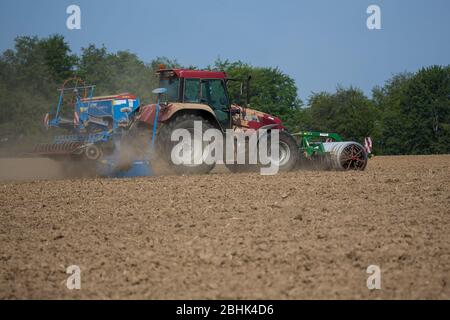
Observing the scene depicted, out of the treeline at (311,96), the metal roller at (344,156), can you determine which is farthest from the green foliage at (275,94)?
the metal roller at (344,156)

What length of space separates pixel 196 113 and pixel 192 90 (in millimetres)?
533

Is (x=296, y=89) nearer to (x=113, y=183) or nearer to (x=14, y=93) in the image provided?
(x=14, y=93)

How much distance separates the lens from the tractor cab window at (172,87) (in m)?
14.8

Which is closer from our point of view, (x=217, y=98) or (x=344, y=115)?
(x=217, y=98)

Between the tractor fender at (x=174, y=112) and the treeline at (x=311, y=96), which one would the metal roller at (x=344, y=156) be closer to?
the tractor fender at (x=174, y=112)

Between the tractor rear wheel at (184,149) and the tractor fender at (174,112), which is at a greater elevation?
the tractor fender at (174,112)

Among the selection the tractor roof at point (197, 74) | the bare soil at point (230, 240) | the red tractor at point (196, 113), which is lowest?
the bare soil at point (230, 240)

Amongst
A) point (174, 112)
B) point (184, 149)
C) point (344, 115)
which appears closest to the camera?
point (174, 112)

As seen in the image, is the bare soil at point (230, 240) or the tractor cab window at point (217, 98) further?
the tractor cab window at point (217, 98)

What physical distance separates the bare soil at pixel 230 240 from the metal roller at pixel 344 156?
9.67 feet

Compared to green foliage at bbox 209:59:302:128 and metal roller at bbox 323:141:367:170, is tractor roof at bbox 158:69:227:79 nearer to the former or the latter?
metal roller at bbox 323:141:367:170

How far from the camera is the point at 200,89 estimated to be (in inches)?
583

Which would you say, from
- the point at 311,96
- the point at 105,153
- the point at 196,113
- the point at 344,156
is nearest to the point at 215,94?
the point at 196,113

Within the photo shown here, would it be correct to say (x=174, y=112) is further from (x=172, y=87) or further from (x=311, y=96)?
(x=311, y=96)
